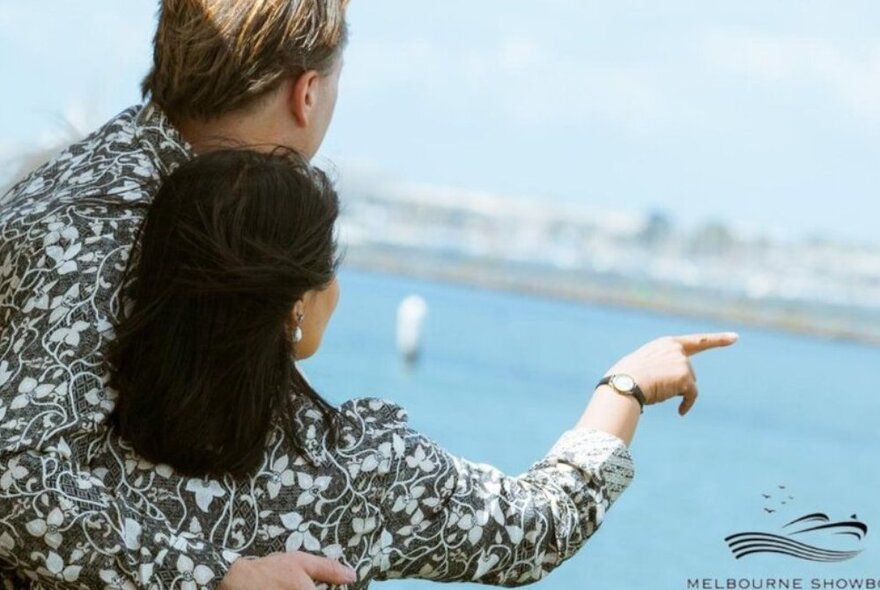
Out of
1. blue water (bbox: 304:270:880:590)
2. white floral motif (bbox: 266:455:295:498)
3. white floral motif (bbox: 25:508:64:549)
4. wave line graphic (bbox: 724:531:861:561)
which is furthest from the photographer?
blue water (bbox: 304:270:880:590)

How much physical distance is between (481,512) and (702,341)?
0.40 m

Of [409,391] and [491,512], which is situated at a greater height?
[491,512]

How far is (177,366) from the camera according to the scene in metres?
1.74

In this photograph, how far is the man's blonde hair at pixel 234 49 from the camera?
1.87 metres

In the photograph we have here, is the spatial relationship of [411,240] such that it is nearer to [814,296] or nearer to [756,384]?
[814,296]

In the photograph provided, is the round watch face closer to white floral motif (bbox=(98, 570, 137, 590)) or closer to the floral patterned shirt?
the floral patterned shirt

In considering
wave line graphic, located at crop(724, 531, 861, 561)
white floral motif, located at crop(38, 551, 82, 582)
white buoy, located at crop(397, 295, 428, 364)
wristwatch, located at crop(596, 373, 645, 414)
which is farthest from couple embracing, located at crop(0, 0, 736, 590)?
white buoy, located at crop(397, 295, 428, 364)

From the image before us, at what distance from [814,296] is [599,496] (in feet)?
281

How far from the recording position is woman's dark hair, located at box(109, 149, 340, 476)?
67.8 inches

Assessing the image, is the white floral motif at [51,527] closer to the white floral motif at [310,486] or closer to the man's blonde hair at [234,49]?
the white floral motif at [310,486]

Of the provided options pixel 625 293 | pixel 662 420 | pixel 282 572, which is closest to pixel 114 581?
pixel 282 572

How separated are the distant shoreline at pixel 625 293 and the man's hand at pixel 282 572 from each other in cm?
6971

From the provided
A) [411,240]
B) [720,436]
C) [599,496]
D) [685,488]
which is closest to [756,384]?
[720,436]

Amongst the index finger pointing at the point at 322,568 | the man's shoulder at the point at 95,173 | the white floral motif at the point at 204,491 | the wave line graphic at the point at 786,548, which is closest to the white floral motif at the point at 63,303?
the man's shoulder at the point at 95,173
